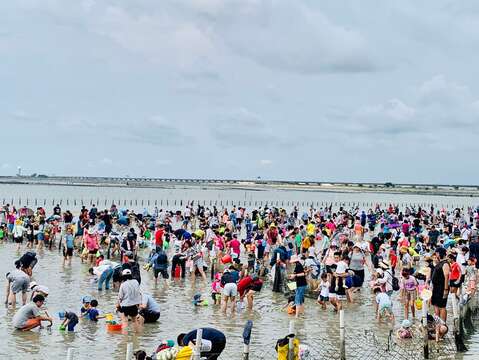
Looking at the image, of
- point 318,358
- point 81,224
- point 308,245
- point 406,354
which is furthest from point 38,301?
point 81,224

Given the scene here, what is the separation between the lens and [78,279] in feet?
72.8

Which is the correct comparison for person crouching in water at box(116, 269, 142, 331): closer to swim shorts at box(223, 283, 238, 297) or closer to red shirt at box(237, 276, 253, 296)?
swim shorts at box(223, 283, 238, 297)

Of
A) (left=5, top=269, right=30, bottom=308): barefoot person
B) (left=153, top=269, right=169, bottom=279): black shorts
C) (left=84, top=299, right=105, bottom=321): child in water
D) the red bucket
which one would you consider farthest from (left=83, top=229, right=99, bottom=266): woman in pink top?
(left=84, top=299, right=105, bottom=321): child in water

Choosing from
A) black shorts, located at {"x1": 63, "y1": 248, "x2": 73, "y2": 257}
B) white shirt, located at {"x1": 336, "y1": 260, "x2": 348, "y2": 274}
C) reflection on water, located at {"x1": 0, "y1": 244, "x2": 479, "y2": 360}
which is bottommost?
reflection on water, located at {"x1": 0, "y1": 244, "x2": 479, "y2": 360}

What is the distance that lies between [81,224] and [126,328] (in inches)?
624

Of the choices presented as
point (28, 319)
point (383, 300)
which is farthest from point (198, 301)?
point (383, 300)

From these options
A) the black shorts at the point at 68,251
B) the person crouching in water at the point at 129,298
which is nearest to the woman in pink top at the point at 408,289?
the person crouching in water at the point at 129,298

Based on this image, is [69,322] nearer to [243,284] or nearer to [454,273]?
[243,284]

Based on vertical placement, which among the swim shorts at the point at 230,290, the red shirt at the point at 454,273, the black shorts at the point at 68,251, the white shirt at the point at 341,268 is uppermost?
the red shirt at the point at 454,273

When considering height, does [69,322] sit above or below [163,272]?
below

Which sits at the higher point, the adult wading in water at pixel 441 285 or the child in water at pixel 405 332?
the adult wading in water at pixel 441 285

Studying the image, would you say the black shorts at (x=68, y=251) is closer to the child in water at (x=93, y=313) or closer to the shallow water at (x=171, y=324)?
the shallow water at (x=171, y=324)

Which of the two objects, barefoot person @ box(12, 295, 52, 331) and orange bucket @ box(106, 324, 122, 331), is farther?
orange bucket @ box(106, 324, 122, 331)

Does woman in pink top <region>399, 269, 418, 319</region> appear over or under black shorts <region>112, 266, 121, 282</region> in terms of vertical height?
over
